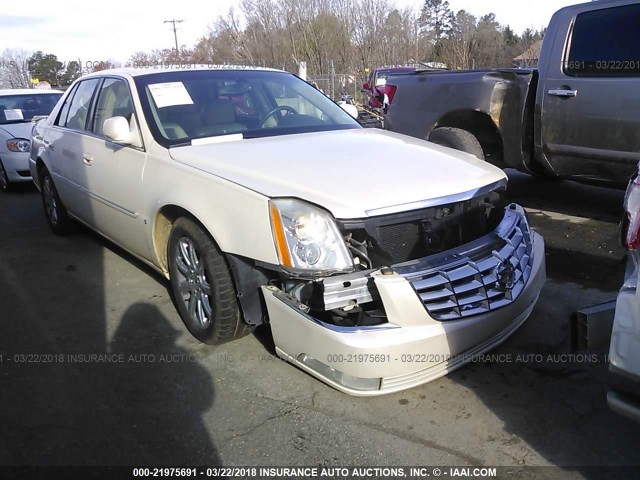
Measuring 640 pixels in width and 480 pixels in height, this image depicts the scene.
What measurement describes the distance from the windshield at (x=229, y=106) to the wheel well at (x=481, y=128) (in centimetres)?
207

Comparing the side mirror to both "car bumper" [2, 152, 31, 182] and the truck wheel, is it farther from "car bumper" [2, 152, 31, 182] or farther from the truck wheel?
"car bumper" [2, 152, 31, 182]

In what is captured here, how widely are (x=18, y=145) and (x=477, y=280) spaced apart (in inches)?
307

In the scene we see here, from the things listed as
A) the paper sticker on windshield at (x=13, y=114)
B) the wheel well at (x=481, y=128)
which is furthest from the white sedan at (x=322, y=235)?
the paper sticker on windshield at (x=13, y=114)

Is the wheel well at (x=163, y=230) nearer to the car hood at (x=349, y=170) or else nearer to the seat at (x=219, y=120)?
the car hood at (x=349, y=170)

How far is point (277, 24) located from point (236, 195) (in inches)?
1189

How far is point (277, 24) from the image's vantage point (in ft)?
101

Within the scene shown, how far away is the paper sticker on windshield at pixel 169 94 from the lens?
3.90 meters

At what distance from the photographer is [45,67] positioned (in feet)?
136

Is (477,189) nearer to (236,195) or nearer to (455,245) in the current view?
(455,245)

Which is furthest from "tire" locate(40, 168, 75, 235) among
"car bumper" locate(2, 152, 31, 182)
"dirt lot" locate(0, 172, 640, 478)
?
"car bumper" locate(2, 152, 31, 182)

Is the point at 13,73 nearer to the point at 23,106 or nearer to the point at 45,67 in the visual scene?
the point at 45,67

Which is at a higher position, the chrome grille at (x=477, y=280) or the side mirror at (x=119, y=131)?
the side mirror at (x=119, y=131)

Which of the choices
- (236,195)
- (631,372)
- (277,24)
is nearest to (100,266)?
(236,195)

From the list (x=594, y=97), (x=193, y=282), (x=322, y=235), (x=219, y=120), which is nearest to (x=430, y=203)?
(x=322, y=235)
